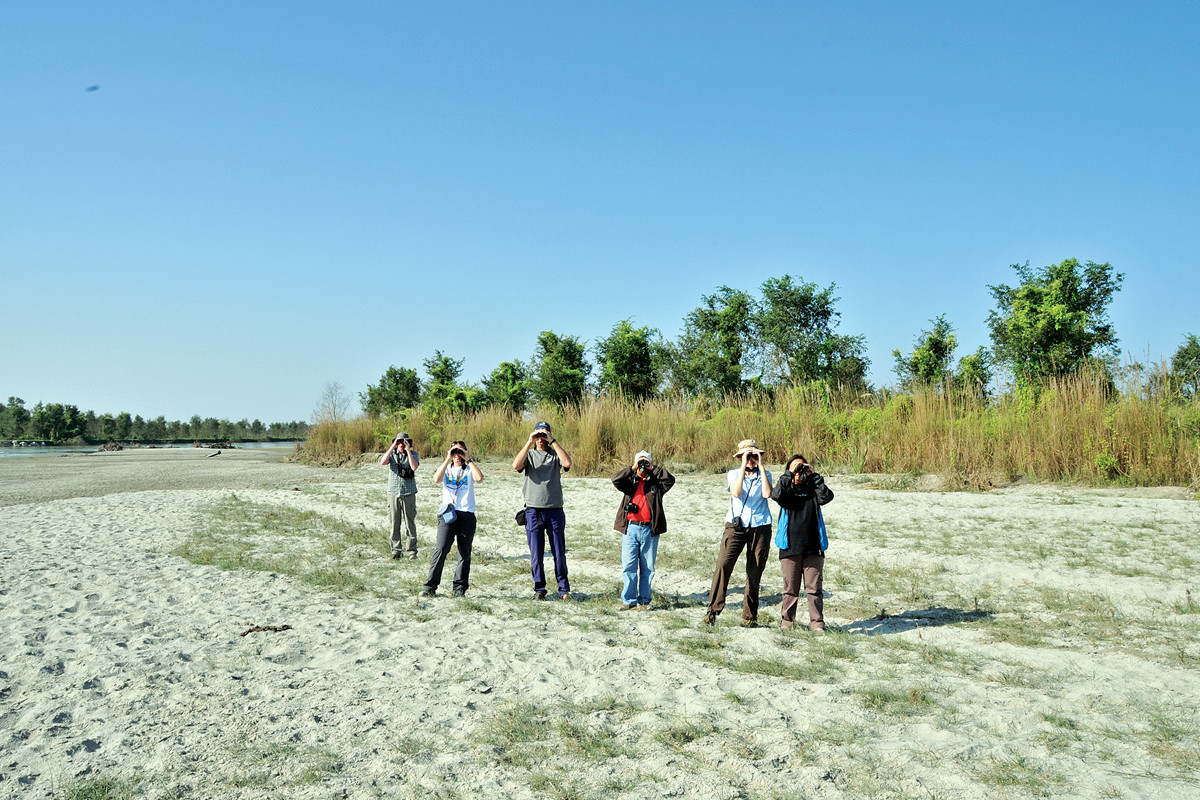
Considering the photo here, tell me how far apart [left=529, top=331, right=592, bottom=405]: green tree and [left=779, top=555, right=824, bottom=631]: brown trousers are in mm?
24720

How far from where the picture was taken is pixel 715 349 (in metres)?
30.8

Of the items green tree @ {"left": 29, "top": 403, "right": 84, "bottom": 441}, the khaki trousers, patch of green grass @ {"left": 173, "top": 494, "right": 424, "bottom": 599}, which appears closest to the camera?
patch of green grass @ {"left": 173, "top": 494, "right": 424, "bottom": 599}

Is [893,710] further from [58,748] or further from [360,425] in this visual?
[360,425]

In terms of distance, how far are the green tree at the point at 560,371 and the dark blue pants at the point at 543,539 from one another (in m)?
23.2

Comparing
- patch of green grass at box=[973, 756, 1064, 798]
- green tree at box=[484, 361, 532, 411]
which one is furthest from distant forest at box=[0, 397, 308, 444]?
patch of green grass at box=[973, 756, 1064, 798]

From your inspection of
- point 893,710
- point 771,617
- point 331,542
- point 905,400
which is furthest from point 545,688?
point 905,400

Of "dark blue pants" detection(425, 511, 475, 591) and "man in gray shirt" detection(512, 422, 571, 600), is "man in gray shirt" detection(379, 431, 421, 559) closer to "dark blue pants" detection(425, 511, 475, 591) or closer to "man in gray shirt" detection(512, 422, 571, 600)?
"dark blue pants" detection(425, 511, 475, 591)

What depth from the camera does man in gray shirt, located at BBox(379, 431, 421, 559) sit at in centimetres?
1043

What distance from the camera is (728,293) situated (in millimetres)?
32062

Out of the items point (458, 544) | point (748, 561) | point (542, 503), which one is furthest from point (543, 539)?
point (748, 561)

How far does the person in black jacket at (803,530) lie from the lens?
6.64 m

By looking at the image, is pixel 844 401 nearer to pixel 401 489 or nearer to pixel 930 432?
pixel 930 432

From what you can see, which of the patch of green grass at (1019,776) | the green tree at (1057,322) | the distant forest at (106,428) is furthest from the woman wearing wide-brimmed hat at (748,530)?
the distant forest at (106,428)

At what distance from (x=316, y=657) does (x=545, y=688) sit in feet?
6.84
